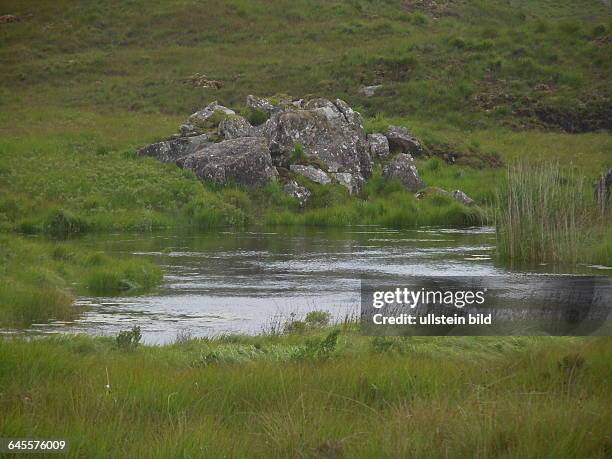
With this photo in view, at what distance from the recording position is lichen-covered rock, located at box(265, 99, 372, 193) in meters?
33.2

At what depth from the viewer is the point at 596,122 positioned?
44.2m

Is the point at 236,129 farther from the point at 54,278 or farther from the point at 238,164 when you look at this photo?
the point at 54,278

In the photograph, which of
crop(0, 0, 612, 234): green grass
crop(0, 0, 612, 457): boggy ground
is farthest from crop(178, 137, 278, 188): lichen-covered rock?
crop(0, 0, 612, 234): green grass

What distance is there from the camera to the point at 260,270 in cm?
2064

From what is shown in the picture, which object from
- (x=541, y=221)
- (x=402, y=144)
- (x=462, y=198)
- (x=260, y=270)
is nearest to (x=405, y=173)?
(x=462, y=198)

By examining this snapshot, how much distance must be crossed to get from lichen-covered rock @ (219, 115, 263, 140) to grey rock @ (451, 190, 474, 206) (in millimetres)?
7104

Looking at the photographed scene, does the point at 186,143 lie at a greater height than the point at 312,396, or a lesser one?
greater

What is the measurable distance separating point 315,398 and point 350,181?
2417 centimetres

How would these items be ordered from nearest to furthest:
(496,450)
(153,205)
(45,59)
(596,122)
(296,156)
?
(496,450) → (153,205) → (296,156) → (596,122) → (45,59)

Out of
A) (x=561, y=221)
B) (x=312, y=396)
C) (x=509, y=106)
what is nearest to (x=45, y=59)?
(x=509, y=106)

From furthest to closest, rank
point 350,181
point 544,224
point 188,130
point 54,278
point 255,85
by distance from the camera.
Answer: point 255,85
point 188,130
point 350,181
point 544,224
point 54,278

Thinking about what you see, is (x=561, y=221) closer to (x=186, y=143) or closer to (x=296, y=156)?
(x=296, y=156)

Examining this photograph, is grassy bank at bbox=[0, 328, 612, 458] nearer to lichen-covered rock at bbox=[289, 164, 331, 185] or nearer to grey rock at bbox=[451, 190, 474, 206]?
grey rock at bbox=[451, 190, 474, 206]

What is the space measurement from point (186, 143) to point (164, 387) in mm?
25870
